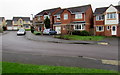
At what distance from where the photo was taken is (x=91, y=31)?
33.6m

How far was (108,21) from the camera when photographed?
97.2 feet

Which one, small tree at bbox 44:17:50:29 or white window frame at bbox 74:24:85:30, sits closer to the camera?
white window frame at bbox 74:24:85:30

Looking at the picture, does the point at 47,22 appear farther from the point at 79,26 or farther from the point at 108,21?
the point at 108,21

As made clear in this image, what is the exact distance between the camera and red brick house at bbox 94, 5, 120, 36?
28620 millimetres

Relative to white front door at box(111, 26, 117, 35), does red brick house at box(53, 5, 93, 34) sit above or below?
above

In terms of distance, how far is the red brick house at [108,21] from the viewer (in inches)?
1127

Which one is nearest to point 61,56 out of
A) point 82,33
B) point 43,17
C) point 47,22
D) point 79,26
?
point 82,33

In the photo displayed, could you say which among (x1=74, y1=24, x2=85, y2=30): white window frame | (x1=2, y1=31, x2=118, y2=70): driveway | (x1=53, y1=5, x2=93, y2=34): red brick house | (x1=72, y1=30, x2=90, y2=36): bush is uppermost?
(x1=53, y1=5, x2=93, y2=34): red brick house

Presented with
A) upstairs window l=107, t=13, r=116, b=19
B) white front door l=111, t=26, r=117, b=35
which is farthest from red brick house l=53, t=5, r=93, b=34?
white front door l=111, t=26, r=117, b=35

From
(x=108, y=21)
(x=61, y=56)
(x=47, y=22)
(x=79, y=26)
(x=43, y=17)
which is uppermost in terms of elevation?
(x=43, y=17)

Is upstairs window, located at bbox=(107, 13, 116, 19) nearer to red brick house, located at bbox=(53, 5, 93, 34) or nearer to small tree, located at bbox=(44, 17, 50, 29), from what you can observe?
red brick house, located at bbox=(53, 5, 93, 34)

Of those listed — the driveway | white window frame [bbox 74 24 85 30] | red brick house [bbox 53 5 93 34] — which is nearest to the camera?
the driveway

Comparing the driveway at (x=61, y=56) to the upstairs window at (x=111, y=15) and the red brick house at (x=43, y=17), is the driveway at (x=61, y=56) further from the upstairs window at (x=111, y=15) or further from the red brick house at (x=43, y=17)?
the red brick house at (x=43, y=17)

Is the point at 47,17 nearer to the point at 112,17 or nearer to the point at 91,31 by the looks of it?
the point at 91,31
